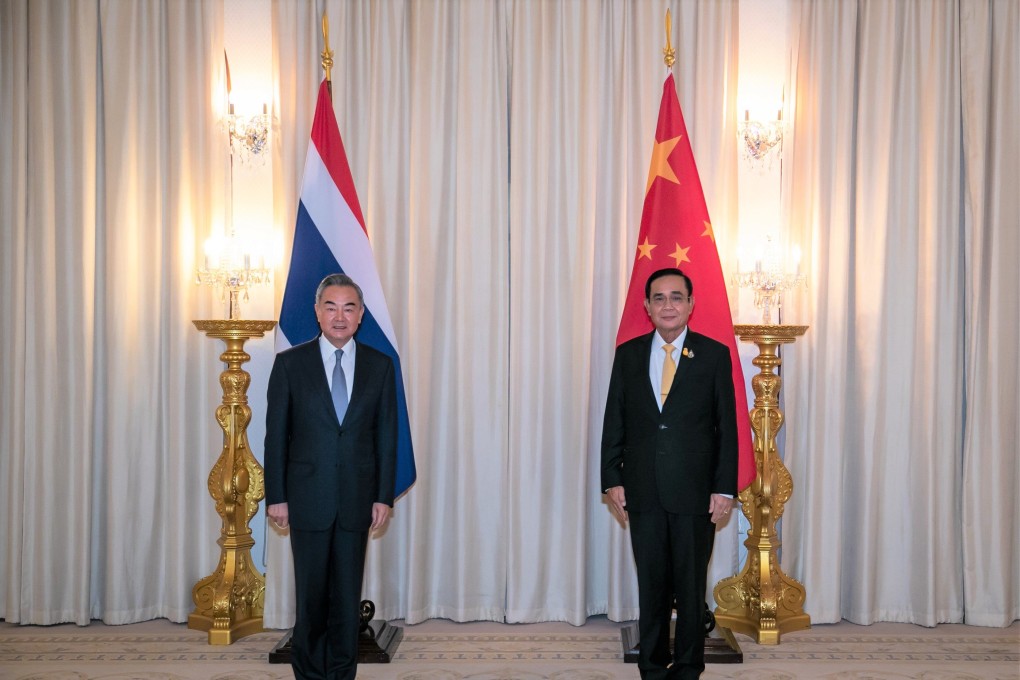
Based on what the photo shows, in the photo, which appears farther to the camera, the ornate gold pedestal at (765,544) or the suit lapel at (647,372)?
the ornate gold pedestal at (765,544)

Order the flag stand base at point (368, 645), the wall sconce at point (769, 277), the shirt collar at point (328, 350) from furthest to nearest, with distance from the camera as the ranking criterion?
1. the wall sconce at point (769, 277)
2. the flag stand base at point (368, 645)
3. the shirt collar at point (328, 350)

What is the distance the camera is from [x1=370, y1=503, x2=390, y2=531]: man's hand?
337 centimetres

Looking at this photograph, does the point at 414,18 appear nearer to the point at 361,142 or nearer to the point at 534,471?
the point at 361,142

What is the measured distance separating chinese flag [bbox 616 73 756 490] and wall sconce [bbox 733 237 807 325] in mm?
299

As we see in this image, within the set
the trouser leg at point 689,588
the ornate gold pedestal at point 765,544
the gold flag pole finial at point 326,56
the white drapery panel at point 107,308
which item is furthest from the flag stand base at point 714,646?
the gold flag pole finial at point 326,56

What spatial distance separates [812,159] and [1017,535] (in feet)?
8.11

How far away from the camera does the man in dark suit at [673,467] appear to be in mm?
3420

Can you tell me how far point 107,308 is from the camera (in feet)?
15.1

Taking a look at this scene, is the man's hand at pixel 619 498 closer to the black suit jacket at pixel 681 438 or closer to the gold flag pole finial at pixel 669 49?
the black suit jacket at pixel 681 438

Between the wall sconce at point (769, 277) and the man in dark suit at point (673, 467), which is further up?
the wall sconce at point (769, 277)

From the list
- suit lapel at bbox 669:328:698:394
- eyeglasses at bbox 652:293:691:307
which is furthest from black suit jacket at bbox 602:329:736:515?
eyeglasses at bbox 652:293:691:307

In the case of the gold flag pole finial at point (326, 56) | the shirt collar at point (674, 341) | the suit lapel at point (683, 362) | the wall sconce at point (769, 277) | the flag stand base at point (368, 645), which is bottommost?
the flag stand base at point (368, 645)

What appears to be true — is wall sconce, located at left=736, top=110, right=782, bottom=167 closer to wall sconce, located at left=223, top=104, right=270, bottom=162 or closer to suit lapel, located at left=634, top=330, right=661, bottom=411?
suit lapel, located at left=634, top=330, right=661, bottom=411

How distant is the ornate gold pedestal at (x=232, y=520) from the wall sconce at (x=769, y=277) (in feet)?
8.44
